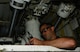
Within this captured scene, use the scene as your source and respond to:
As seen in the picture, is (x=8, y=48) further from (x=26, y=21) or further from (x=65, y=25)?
(x=65, y=25)

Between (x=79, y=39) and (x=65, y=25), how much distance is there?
0.76ft

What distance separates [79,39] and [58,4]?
0.64m

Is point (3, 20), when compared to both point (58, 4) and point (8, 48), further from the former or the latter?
point (8, 48)

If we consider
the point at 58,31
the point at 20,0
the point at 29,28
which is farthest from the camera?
the point at 58,31

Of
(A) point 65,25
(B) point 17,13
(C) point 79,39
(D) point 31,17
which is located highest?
(B) point 17,13

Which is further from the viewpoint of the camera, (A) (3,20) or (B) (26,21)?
(A) (3,20)

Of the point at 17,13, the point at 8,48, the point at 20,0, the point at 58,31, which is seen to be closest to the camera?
the point at 8,48

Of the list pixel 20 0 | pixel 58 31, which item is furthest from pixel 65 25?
pixel 20 0

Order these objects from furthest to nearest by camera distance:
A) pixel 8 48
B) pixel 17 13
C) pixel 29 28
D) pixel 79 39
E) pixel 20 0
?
pixel 79 39 < pixel 29 28 < pixel 17 13 < pixel 20 0 < pixel 8 48

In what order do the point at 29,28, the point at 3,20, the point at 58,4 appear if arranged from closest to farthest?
the point at 58,4 → the point at 29,28 → the point at 3,20

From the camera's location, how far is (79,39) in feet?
6.72

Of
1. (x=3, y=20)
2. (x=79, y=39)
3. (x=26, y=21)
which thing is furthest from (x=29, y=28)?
(x=79, y=39)

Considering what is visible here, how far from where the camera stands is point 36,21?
5.77 feet

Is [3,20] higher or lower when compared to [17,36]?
higher
